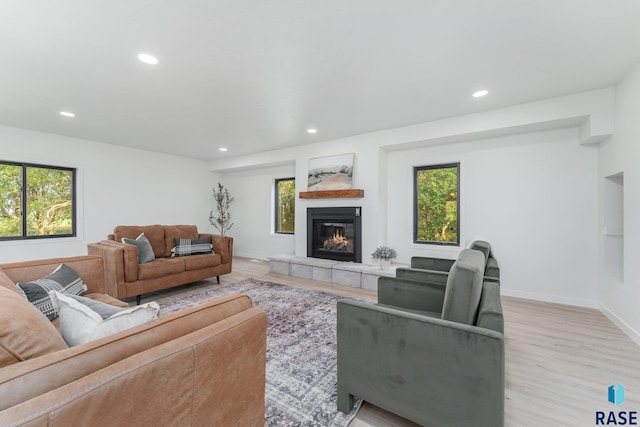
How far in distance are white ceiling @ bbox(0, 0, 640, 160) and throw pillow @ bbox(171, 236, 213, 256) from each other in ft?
6.24

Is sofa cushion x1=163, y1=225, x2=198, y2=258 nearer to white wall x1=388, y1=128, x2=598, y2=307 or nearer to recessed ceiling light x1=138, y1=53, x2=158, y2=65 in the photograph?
recessed ceiling light x1=138, y1=53, x2=158, y2=65

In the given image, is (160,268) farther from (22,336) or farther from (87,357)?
(87,357)

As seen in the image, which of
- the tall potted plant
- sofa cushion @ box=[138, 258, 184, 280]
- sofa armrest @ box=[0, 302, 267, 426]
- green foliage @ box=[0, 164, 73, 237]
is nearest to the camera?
sofa armrest @ box=[0, 302, 267, 426]

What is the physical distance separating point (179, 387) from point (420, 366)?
3.75 feet

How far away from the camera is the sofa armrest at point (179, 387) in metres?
0.64

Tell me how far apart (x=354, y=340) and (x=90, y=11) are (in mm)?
2769

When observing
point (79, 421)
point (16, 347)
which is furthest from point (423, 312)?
point (16, 347)

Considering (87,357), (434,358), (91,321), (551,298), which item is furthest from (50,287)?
(551,298)

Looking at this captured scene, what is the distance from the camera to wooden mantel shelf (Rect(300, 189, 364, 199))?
188 inches

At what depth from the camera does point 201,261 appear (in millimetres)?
4355

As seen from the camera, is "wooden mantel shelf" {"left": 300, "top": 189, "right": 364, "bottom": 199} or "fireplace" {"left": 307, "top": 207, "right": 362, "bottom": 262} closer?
"wooden mantel shelf" {"left": 300, "top": 189, "right": 364, "bottom": 199}

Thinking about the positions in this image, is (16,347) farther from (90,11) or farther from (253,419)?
(90,11)

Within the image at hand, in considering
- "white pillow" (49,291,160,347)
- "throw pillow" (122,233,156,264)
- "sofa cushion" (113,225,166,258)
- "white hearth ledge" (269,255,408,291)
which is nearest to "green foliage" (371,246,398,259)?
"white hearth ledge" (269,255,408,291)

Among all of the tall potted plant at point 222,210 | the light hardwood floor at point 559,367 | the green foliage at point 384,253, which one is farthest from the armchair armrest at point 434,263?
the tall potted plant at point 222,210
